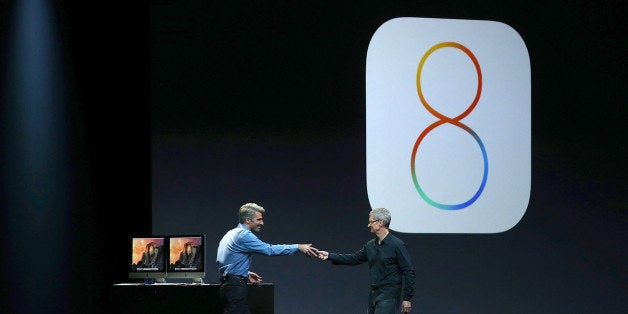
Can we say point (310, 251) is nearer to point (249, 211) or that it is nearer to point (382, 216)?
point (249, 211)

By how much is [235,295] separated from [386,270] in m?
1.12

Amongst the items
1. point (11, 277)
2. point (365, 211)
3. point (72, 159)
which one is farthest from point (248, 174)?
point (11, 277)

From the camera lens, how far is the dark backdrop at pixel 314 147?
320 inches

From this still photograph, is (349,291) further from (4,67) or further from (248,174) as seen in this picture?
(4,67)

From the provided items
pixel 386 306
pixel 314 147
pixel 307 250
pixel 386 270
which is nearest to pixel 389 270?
pixel 386 270

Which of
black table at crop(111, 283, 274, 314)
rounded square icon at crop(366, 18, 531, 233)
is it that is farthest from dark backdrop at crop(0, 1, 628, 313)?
black table at crop(111, 283, 274, 314)

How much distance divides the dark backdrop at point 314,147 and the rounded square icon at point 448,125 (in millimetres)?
124

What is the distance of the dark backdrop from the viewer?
8.12 m

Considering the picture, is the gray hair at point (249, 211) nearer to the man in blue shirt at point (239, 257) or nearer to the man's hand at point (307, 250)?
the man in blue shirt at point (239, 257)

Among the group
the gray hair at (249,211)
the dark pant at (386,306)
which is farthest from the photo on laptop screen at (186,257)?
the dark pant at (386,306)

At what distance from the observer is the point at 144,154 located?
28.4ft

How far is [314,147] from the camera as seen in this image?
833 cm

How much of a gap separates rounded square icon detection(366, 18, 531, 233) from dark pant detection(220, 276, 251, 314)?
6.36 feet

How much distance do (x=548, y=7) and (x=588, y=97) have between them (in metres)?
0.93
